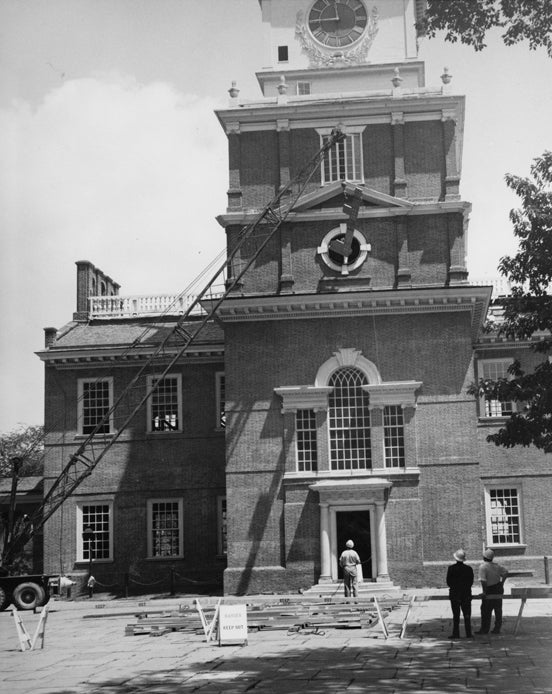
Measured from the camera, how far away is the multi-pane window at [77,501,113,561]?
37844mm

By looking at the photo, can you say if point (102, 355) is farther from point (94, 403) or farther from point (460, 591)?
point (460, 591)

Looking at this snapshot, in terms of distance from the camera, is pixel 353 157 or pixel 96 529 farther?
pixel 96 529

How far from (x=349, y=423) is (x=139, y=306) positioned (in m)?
12.6

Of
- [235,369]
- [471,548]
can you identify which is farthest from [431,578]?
[235,369]

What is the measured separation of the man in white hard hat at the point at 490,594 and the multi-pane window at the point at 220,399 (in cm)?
1850

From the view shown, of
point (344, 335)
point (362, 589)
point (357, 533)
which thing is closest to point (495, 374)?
point (344, 335)

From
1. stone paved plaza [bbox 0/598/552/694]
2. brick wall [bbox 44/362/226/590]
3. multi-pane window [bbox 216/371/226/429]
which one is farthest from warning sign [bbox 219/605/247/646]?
multi-pane window [bbox 216/371/226/429]

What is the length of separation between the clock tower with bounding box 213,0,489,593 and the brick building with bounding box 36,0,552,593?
0.05m

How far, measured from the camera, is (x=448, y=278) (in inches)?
1312

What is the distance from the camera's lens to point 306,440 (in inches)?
1310

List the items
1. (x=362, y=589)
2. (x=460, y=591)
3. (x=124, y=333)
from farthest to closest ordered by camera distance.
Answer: (x=124, y=333) < (x=362, y=589) < (x=460, y=591)

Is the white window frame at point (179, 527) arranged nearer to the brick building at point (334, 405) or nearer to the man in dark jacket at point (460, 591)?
the brick building at point (334, 405)

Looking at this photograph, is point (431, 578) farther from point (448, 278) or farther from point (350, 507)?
point (448, 278)

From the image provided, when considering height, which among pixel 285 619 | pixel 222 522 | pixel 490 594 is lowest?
pixel 285 619
